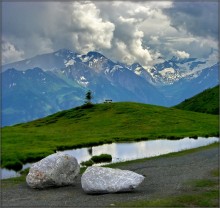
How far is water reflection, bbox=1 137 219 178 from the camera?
8106cm

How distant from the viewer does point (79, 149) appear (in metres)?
96.1

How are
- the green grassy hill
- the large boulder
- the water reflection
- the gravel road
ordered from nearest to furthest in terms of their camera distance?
the gravel road, the large boulder, the water reflection, the green grassy hill

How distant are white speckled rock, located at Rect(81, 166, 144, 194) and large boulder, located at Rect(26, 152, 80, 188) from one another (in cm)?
495

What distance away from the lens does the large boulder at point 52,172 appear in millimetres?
43125

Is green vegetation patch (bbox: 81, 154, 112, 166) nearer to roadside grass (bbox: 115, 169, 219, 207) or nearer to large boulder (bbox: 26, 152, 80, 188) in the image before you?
large boulder (bbox: 26, 152, 80, 188)

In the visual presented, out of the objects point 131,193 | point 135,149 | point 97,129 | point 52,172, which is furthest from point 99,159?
point 97,129

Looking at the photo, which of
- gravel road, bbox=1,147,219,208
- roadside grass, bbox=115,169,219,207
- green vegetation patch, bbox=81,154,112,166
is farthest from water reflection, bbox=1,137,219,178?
roadside grass, bbox=115,169,219,207

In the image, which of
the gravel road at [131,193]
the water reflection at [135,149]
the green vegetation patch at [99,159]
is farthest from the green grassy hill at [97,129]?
the gravel road at [131,193]

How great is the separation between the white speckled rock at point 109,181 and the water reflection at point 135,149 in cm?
3535

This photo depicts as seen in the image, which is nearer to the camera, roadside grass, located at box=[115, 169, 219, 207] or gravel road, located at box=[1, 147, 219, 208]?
roadside grass, located at box=[115, 169, 219, 207]

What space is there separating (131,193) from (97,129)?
9973 cm

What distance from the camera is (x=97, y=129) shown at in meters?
138

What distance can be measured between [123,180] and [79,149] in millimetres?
58149

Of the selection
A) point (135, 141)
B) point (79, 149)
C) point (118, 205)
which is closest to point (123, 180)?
point (118, 205)
